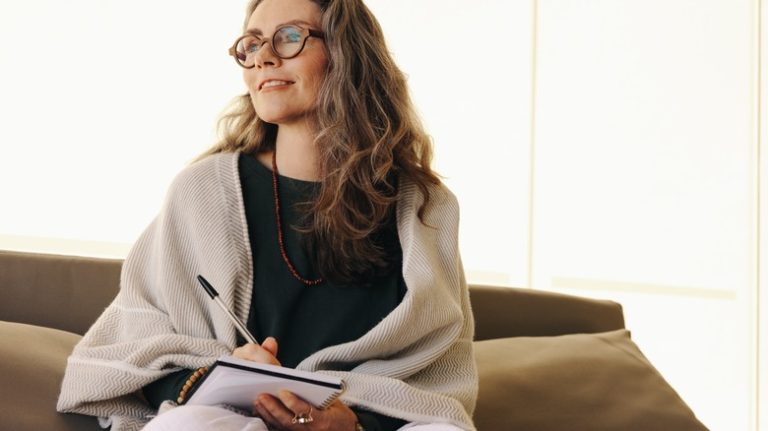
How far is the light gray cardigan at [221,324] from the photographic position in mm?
1525

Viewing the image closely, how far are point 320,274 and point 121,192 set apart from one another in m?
1.26

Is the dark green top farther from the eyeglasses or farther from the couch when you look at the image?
the couch

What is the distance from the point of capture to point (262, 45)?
1.71 m

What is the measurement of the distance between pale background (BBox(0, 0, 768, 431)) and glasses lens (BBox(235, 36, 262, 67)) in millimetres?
1078

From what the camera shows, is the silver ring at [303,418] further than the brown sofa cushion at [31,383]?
No

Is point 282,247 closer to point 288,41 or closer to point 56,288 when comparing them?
point 288,41

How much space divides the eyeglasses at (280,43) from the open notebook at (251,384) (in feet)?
2.11

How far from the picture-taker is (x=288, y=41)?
1718mm

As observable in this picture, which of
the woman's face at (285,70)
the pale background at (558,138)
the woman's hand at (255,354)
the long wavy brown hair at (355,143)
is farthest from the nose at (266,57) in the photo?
the pale background at (558,138)

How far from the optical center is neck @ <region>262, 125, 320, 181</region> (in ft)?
5.71

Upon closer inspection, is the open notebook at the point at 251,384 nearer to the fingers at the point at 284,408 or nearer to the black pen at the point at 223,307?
the fingers at the point at 284,408

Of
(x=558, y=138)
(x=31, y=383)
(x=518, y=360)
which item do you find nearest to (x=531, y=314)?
(x=518, y=360)

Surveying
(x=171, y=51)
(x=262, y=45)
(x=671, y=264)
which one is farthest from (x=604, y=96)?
(x=262, y=45)

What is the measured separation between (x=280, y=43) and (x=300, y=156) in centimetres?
21
